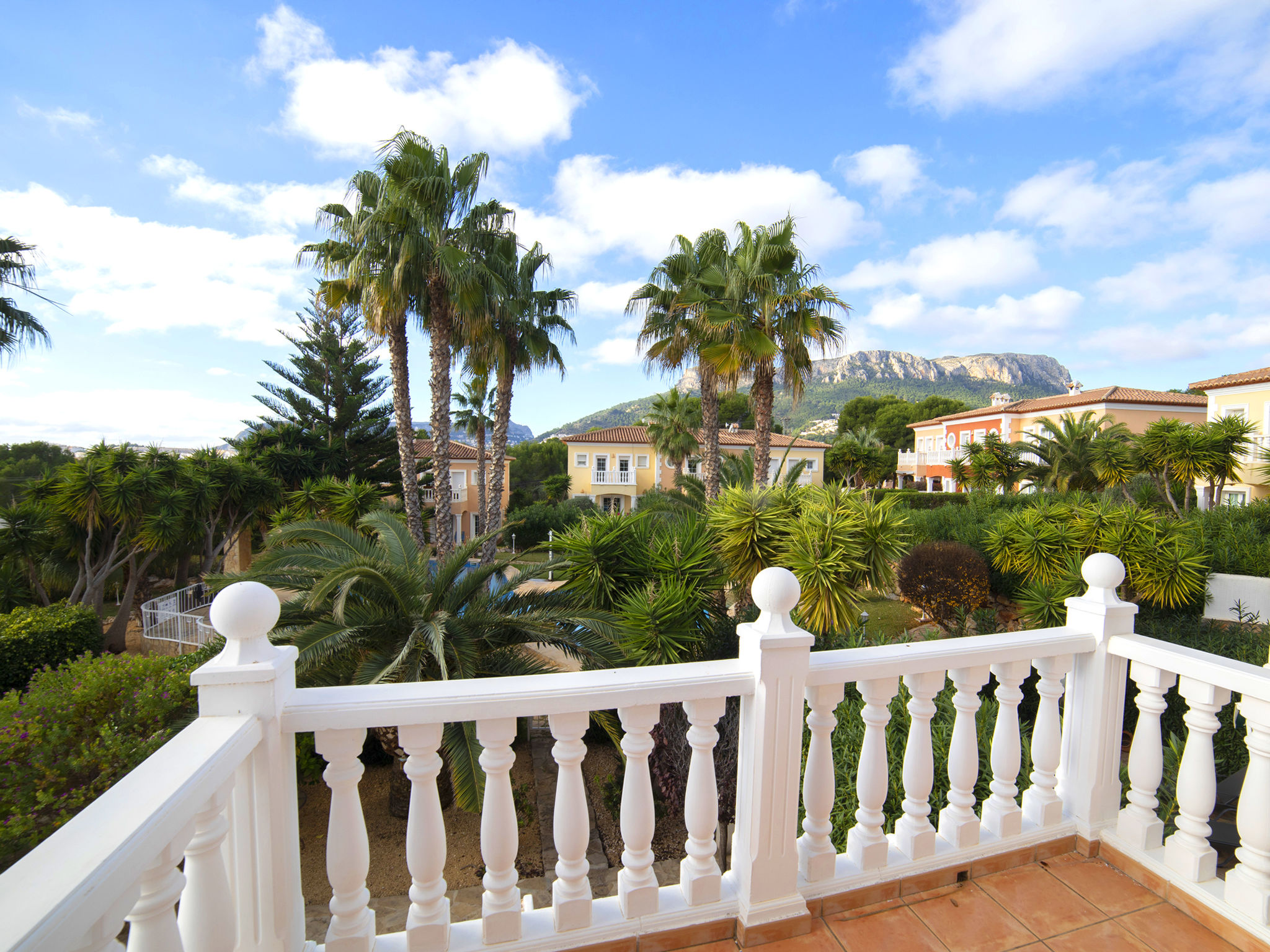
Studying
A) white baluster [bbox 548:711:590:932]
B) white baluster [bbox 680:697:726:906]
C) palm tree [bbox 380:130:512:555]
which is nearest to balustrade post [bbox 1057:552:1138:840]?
white baluster [bbox 680:697:726:906]

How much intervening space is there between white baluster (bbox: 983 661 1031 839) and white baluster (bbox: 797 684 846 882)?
26.7 inches

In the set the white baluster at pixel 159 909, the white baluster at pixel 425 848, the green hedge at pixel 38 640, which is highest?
the white baluster at pixel 159 909

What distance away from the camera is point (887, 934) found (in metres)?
1.74

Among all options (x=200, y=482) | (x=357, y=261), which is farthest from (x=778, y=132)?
(x=200, y=482)

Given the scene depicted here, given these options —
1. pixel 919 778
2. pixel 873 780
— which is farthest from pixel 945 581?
pixel 873 780

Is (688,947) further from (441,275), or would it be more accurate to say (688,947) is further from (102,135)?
(441,275)

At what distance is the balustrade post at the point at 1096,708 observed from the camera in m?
2.10

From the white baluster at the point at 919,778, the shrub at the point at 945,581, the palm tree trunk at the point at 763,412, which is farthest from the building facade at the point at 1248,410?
the white baluster at the point at 919,778

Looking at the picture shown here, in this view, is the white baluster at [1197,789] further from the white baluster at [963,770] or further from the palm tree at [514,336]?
the palm tree at [514,336]

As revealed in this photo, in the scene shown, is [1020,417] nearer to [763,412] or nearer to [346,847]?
[763,412]

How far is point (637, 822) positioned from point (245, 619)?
1.16 meters

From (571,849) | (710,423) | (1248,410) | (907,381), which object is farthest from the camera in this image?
(907,381)

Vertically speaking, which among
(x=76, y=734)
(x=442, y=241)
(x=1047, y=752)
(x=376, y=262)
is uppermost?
(x=442, y=241)

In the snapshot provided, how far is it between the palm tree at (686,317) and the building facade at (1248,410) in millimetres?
15200
